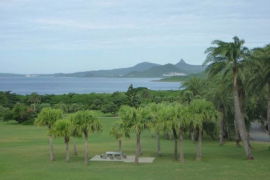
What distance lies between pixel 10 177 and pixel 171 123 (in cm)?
1520

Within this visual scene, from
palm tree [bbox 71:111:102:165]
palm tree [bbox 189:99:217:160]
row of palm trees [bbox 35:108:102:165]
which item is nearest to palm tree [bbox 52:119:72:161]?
row of palm trees [bbox 35:108:102:165]

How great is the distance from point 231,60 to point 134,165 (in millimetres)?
14040

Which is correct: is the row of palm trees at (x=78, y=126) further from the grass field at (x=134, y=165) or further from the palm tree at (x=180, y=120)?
the palm tree at (x=180, y=120)

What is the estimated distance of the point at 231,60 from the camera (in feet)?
128

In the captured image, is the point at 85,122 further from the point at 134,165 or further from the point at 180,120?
the point at 180,120

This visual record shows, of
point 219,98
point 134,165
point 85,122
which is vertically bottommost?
point 134,165

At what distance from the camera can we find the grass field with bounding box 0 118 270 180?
3048 cm

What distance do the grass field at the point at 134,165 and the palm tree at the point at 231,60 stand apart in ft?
13.6

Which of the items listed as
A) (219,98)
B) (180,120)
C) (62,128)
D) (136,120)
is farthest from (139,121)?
(219,98)

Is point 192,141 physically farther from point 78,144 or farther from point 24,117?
point 24,117

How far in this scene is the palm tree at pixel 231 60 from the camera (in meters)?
38.9

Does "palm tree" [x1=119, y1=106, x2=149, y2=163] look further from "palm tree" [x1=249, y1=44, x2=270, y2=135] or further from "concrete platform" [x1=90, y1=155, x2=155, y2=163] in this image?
"palm tree" [x1=249, y1=44, x2=270, y2=135]

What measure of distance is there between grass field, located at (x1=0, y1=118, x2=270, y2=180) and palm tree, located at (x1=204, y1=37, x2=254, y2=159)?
13.6 ft

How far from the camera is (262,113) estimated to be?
55688mm
